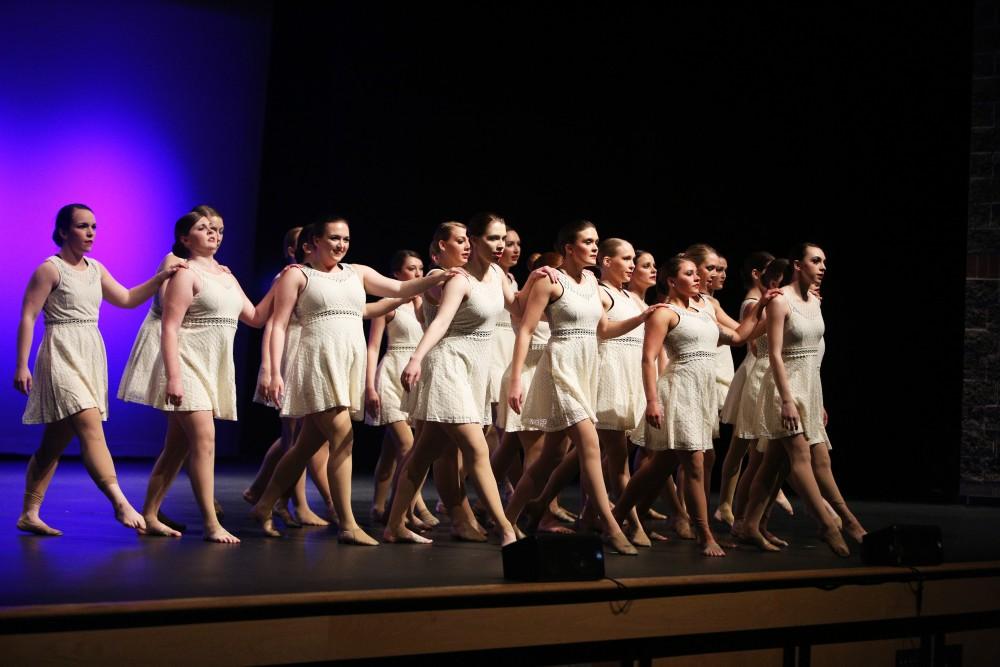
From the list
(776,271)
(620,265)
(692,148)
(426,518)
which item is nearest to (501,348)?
Answer: (426,518)

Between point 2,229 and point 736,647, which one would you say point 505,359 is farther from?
point 2,229

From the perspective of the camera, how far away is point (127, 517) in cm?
457

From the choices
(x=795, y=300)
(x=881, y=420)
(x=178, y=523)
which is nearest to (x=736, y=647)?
(x=795, y=300)

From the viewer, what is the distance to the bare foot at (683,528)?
17.7 feet

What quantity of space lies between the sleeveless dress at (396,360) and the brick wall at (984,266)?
4.26 metres

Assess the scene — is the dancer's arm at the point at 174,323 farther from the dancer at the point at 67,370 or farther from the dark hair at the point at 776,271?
the dark hair at the point at 776,271

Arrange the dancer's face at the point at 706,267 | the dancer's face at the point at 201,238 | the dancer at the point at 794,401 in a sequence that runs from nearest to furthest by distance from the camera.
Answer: the dancer's face at the point at 201,238
the dancer at the point at 794,401
the dancer's face at the point at 706,267

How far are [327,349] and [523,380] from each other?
1335mm

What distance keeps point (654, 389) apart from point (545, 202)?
14.8 ft

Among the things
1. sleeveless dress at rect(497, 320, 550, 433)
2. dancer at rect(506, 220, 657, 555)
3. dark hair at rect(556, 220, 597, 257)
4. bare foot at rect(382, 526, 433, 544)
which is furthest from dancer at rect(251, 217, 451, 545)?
sleeveless dress at rect(497, 320, 550, 433)

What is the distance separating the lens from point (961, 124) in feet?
26.7

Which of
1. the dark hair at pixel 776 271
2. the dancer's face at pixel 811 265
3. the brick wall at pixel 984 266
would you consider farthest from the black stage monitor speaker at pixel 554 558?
the brick wall at pixel 984 266

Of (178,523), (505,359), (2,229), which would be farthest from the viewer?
(2,229)

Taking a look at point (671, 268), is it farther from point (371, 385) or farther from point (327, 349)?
point (327, 349)
